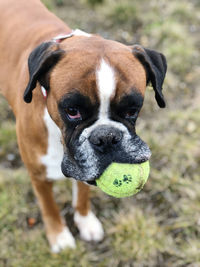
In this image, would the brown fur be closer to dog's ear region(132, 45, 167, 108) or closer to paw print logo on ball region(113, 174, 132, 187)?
dog's ear region(132, 45, 167, 108)

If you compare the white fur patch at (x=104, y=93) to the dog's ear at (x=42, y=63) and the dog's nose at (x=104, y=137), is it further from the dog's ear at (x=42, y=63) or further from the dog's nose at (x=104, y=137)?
the dog's ear at (x=42, y=63)

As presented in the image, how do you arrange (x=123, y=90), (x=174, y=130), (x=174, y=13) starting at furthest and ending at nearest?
(x=174, y=13) < (x=174, y=130) < (x=123, y=90)

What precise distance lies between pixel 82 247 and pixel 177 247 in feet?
2.74

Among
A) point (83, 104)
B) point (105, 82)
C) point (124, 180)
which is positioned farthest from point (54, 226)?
point (105, 82)

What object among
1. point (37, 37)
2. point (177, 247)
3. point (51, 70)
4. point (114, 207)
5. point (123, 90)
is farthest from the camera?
point (114, 207)

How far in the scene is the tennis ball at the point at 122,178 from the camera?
6.12ft

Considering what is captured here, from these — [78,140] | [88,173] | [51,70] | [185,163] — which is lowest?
[185,163]

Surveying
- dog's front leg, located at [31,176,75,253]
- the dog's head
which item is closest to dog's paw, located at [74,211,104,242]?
dog's front leg, located at [31,176,75,253]

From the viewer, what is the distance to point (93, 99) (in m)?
1.86

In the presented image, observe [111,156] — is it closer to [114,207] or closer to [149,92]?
[114,207]

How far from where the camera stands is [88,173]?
1.91 meters

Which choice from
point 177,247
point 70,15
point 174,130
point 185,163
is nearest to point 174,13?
point 70,15

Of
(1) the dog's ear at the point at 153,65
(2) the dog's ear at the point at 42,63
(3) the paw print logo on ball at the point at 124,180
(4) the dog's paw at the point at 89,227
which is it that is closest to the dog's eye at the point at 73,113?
(2) the dog's ear at the point at 42,63

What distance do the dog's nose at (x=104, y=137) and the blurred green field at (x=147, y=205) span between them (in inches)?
54.9
